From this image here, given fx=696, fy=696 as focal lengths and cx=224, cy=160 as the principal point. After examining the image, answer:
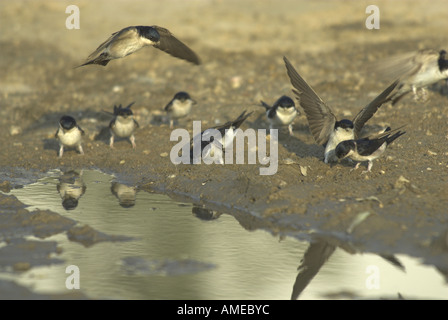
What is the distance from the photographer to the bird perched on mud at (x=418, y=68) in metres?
10.2

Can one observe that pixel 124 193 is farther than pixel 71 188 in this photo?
No

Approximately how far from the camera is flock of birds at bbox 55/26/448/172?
7.73m

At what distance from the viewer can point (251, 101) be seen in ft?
38.0

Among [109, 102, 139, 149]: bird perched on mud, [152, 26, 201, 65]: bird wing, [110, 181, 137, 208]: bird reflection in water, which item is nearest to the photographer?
[110, 181, 137, 208]: bird reflection in water

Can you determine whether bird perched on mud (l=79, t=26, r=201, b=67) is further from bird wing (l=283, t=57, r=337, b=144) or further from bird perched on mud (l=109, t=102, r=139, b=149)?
bird perched on mud (l=109, t=102, r=139, b=149)

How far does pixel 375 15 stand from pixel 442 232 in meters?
12.2

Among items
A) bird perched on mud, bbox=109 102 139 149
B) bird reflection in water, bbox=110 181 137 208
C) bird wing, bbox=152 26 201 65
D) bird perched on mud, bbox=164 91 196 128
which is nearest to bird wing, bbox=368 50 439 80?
bird perched on mud, bbox=164 91 196 128

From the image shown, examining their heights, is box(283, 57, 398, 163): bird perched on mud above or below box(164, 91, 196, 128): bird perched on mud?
below

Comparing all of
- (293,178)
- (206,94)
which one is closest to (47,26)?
(206,94)

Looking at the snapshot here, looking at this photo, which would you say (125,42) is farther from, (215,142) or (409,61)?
(409,61)

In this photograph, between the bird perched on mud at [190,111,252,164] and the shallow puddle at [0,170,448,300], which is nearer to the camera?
the shallow puddle at [0,170,448,300]

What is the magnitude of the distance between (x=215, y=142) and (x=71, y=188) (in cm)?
186

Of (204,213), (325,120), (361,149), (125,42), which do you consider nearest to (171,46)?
(125,42)

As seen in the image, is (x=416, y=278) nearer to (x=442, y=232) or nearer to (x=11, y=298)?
(x=442, y=232)
